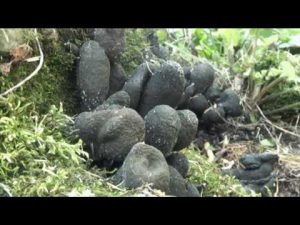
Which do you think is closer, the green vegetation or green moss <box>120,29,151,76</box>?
the green vegetation

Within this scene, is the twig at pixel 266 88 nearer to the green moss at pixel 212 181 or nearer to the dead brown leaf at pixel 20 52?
the green moss at pixel 212 181

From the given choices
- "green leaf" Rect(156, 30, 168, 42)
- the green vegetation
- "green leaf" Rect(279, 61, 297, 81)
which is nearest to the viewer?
the green vegetation

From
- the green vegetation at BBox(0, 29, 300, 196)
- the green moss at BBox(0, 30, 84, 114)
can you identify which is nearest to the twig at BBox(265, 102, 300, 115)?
the green vegetation at BBox(0, 29, 300, 196)

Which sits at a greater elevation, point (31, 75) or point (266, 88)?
point (31, 75)

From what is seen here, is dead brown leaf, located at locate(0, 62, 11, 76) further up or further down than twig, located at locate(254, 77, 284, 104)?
further up

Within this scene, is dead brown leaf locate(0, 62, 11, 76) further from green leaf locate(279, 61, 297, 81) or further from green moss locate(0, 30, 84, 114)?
green leaf locate(279, 61, 297, 81)

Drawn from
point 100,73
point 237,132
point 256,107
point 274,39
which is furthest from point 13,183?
point 274,39

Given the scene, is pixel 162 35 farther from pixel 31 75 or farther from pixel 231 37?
pixel 31 75

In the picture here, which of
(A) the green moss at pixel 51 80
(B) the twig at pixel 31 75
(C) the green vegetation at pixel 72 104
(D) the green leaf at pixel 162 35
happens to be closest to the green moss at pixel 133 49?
(C) the green vegetation at pixel 72 104

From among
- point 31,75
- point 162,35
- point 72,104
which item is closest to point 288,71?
point 162,35

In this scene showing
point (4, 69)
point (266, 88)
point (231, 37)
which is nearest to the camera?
point (4, 69)

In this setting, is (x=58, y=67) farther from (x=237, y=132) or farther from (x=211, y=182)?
(x=237, y=132)

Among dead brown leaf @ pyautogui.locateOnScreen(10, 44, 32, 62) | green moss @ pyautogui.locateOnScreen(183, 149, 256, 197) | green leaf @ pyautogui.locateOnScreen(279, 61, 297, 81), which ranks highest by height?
dead brown leaf @ pyautogui.locateOnScreen(10, 44, 32, 62)
